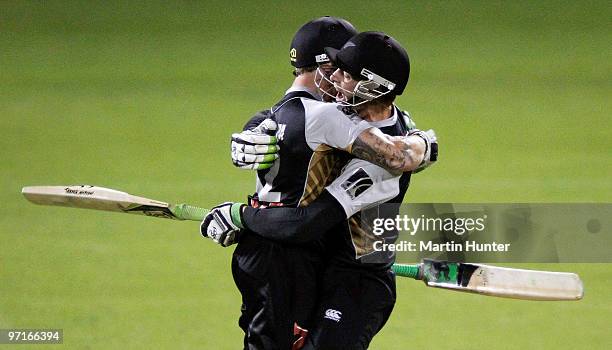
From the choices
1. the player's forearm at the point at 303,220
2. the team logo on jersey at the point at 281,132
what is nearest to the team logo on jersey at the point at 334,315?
the player's forearm at the point at 303,220

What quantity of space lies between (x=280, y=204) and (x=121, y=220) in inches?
148

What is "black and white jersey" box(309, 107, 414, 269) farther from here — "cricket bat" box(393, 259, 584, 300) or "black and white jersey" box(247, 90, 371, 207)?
"cricket bat" box(393, 259, 584, 300)

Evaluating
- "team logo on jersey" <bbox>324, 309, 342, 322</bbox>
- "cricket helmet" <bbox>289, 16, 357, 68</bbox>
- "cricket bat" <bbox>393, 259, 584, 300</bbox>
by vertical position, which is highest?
"cricket helmet" <bbox>289, 16, 357, 68</bbox>

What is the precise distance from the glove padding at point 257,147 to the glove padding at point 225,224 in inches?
11.0

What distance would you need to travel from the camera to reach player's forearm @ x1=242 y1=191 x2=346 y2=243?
529cm


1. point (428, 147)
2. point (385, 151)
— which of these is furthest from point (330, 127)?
point (428, 147)

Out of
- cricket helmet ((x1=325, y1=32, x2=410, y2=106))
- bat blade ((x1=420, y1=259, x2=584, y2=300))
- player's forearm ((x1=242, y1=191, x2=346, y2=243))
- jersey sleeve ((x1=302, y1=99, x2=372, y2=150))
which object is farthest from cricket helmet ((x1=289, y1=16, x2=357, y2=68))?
bat blade ((x1=420, y1=259, x2=584, y2=300))

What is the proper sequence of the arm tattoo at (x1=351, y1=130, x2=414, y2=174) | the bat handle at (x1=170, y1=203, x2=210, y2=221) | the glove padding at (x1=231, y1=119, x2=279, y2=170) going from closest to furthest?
the arm tattoo at (x1=351, y1=130, x2=414, y2=174) < the glove padding at (x1=231, y1=119, x2=279, y2=170) < the bat handle at (x1=170, y1=203, x2=210, y2=221)

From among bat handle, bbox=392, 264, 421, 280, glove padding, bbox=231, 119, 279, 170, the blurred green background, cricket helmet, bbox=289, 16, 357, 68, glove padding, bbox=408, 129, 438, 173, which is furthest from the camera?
the blurred green background

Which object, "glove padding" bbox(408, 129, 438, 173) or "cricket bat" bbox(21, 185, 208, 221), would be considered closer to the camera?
"glove padding" bbox(408, 129, 438, 173)

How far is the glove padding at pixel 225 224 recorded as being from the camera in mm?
5574

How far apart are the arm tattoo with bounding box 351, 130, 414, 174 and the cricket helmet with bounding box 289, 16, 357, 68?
59 centimetres

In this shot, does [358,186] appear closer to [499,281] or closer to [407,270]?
[407,270]

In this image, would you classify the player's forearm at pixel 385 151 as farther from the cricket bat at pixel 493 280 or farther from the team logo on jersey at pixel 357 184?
the cricket bat at pixel 493 280
